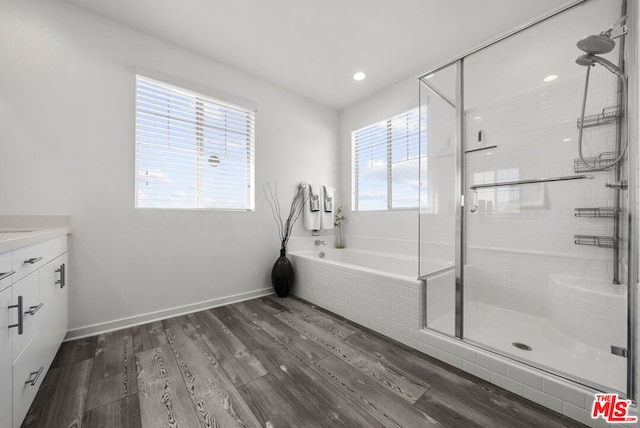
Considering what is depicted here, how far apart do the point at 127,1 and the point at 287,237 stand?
8.51ft

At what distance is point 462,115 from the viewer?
1935mm

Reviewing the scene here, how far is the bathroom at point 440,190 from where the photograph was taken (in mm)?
1437

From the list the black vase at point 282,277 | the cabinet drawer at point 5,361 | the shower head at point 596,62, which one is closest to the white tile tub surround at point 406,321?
the black vase at point 282,277

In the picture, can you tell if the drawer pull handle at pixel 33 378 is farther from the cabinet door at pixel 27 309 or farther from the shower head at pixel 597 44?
the shower head at pixel 597 44

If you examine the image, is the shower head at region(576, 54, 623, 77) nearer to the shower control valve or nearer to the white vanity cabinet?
the shower control valve

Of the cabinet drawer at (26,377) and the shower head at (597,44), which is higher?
the shower head at (597,44)

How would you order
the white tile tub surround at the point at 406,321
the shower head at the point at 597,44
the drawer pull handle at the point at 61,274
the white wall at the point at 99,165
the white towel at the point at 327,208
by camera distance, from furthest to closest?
the white towel at the point at 327,208 → the white wall at the point at 99,165 → the drawer pull handle at the point at 61,274 → the shower head at the point at 597,44 → the white tile tub surround at the point at 406,321

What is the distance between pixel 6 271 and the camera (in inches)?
35.9

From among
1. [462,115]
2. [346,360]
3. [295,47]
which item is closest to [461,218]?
[462,115]

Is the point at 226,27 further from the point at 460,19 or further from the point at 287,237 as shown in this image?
the point at 287,237

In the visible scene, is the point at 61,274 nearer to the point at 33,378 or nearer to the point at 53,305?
the point at 53,305

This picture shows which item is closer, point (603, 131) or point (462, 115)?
point (603, 131)

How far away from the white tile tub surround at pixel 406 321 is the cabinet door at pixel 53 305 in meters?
1.99

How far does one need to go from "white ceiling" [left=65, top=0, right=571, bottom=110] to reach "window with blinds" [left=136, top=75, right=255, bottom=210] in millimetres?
514
